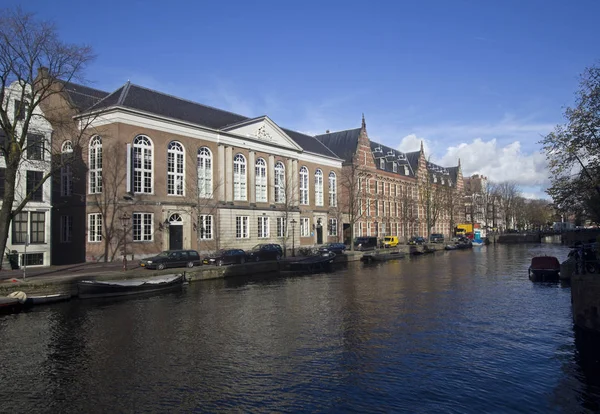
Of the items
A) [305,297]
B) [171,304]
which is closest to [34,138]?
[171,304]

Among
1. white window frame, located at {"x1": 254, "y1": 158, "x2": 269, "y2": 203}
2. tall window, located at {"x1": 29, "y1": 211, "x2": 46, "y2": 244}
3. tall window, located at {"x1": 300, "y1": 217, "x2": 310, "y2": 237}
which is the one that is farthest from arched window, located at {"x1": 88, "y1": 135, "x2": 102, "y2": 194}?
tall window, located at {"x1": 300, "y1": 217, "x2": 310, "y2": 237}

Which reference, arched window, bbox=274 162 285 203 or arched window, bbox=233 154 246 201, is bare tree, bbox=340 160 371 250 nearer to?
arched window, bbox=274 162 285 203

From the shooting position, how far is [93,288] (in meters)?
23.3

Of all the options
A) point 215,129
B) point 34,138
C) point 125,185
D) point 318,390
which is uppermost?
point 215,129

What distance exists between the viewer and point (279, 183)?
55781 mm

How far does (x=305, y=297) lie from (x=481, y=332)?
10.1 m

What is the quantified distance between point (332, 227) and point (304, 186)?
8.69 m

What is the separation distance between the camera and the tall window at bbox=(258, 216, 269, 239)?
52125 mm

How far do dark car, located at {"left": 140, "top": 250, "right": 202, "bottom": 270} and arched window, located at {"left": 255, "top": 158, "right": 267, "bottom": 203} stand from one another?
19329mm

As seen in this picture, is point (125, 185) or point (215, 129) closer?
point (125, 185)

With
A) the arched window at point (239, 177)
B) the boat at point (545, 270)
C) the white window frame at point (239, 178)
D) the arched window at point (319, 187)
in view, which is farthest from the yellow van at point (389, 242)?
the boat at point (545, 270)

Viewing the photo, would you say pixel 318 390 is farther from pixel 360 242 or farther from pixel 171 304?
pixel 360 242

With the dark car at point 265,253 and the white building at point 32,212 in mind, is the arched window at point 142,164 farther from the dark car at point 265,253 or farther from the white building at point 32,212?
the dark car at point 265,253

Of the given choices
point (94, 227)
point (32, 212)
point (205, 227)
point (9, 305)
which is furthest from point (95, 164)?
point (9, 305)
